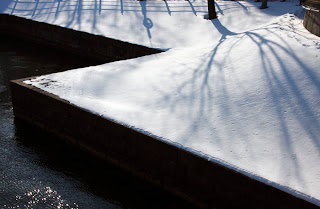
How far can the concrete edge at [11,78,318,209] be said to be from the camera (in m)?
5.20

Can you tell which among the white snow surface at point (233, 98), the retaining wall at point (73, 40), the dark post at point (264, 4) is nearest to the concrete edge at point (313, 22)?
the white snow surface at point (233, 98)

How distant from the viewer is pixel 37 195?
20.5ft

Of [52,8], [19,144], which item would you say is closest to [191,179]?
[19,144]

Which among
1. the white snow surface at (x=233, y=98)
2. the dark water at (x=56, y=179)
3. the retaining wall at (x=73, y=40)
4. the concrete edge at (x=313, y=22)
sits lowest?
the dark water at (x=56, y=179)

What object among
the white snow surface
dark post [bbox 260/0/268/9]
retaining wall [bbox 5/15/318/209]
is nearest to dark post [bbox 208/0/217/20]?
dark post [bbox 260/0/268/9]

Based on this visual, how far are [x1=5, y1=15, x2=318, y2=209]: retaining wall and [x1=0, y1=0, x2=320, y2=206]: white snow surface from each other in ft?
0.40

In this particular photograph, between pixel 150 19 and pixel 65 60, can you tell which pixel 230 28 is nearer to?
pixel 150 19

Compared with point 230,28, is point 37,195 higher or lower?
lower

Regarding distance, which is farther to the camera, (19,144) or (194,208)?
(19,144)

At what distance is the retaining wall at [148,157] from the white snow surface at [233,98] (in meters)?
0.12

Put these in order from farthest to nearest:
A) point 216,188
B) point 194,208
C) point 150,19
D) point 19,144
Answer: point 150,19 < point 19,144 < point 194,208 < point 216,188

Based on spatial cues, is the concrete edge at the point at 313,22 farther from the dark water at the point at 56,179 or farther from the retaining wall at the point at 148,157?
the dark water at the point at 56,179

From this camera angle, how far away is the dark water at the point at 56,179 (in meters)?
6.16

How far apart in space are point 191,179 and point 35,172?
8.41 ft
